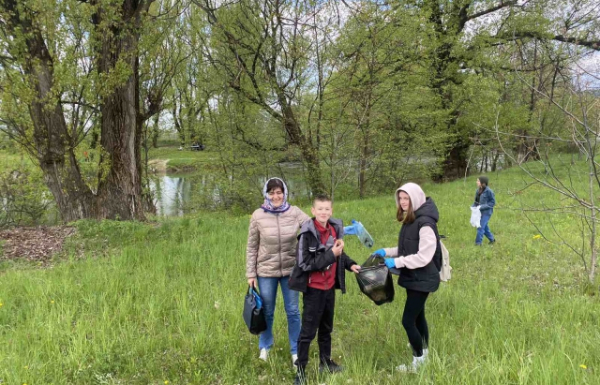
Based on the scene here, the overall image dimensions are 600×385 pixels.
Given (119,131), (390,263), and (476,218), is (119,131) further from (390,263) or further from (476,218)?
(476,218)

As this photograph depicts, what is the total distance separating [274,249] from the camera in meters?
3.11

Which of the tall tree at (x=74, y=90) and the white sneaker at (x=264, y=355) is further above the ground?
the tall tree at (x=74, y=90)

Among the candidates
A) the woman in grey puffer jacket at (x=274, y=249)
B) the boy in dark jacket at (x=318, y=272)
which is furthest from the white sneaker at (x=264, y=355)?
the boy in dark jacket at (x=318, y=272)

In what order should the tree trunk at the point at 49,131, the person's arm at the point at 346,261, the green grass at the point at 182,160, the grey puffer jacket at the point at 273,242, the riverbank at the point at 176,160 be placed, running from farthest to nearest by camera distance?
1. the riverbank at the point at 176,160
2. the green grass at the point at 182,160
3. the tree trunk at the point at 49,131
4. the grey puffer jacket at the point at 273,242
5. the person's arm at the point at 346,261

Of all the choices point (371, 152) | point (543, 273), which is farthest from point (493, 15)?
point (543, 273)

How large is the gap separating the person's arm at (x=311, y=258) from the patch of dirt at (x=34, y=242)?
17.8 ft

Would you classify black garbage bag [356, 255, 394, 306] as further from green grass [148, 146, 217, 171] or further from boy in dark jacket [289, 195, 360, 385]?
green grass [148, 146, 217, 171]

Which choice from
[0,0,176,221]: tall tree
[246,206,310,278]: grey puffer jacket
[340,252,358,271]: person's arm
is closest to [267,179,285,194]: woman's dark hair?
[246,206,310,278]: grey puffer jacket

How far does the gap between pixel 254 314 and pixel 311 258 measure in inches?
29.2

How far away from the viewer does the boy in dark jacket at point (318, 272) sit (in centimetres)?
279

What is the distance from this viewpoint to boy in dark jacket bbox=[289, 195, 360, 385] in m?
2.79

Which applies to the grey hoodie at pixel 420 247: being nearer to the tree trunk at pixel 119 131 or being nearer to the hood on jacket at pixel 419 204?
the hood on jacket at pixel 419 204

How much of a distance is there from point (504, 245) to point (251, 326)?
18.1ft

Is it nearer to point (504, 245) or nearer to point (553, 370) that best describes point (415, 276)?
point (553, 370)
